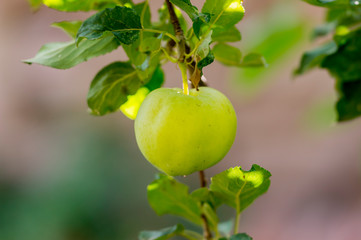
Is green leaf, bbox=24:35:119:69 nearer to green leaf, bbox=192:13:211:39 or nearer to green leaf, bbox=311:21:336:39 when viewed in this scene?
green leaf, bbox=192:13:211:39

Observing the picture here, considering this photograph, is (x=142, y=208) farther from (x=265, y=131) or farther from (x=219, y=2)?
(x=219, y=2)

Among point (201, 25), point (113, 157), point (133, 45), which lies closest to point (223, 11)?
point (201, 25)

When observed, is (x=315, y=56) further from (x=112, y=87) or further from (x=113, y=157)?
(x=113, y=157)

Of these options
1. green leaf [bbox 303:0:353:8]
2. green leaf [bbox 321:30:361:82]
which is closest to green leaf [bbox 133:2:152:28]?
green leaf [bbox 303:0:353:8]

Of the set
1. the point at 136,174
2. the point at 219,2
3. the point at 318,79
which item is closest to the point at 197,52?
the point at 219,2

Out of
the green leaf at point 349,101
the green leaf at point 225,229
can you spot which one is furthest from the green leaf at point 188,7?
the green leaf at point 349,101

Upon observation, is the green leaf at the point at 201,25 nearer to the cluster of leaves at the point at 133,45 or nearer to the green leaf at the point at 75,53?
the cluster of leaves at the point at 133,45
